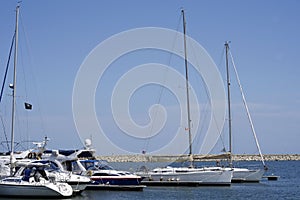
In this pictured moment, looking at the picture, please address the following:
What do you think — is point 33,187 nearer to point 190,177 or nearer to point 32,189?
point 32,189

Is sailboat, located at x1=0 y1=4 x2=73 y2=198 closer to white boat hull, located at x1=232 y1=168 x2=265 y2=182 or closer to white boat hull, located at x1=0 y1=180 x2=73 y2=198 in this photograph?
white boat hull, located at x1=0 y1=180 x2=73 y2=198

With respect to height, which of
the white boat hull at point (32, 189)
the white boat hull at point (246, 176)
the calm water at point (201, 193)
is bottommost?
the calm water at point (201, 193)

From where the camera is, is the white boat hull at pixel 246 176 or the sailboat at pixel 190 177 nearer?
the sailboat at pixel 190 177

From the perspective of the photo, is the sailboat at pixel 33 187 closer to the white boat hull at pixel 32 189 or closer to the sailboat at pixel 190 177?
the white boat hull at pixel 32 189

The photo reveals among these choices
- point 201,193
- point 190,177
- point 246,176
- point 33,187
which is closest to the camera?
point 33,187

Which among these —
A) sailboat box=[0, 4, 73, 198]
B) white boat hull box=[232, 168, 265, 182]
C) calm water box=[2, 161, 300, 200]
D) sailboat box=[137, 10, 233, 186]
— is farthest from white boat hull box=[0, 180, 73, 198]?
white boat hull box=[232, 168, 265, 182]

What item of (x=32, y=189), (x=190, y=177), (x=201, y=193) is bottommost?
(x=201, y=193)

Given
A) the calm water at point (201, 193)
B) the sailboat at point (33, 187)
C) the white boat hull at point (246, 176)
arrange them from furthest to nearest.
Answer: the white boat hull at point (246, 176) → the calm water at point (201, 193) → the sailboat at point (33, 187)

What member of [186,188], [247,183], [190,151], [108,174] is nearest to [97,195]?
[108,174]

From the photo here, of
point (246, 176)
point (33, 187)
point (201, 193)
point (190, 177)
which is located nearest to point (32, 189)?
point (33, 187)

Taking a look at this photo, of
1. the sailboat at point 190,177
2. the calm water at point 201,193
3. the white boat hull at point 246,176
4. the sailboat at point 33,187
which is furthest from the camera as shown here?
the white boat hull at point 246,176

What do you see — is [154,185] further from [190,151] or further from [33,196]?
[33,196]

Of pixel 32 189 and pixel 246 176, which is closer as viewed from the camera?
pixel 32 189

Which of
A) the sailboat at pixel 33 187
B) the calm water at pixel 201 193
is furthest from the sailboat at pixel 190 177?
the sailboat at pixel 33 187
